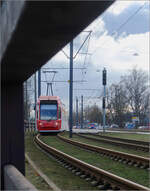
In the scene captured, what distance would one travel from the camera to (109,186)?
6320 mm

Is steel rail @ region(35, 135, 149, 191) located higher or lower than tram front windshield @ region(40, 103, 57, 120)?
lower

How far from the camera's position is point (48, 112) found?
21922 mm

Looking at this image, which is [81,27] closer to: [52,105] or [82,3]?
[82,3]

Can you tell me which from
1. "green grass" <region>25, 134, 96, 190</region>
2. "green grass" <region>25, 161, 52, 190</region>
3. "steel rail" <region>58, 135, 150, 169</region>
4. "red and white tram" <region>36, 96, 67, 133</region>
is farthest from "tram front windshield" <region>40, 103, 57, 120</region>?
"green grass" <region>25, 161, 52, 190</region>

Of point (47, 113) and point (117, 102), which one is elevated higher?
point (117, 102)

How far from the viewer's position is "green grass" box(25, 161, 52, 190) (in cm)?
640

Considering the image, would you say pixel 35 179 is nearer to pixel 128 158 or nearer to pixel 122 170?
pixel 122 170

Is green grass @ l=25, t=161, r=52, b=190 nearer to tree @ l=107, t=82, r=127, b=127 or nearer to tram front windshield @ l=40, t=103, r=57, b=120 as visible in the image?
tram front windshield @ l=40, t=103, r=57, b=120

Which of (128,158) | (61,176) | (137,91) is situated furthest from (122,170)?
(137,91)

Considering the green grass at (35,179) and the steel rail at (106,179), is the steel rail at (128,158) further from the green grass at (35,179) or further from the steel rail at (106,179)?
the green grass at (35,179)

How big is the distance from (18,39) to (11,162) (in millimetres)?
3554

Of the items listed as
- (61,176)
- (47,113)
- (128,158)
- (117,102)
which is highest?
(117,102)

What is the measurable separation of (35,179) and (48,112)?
1484 cm

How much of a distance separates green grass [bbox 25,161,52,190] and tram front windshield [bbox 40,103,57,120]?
13.0 metres
